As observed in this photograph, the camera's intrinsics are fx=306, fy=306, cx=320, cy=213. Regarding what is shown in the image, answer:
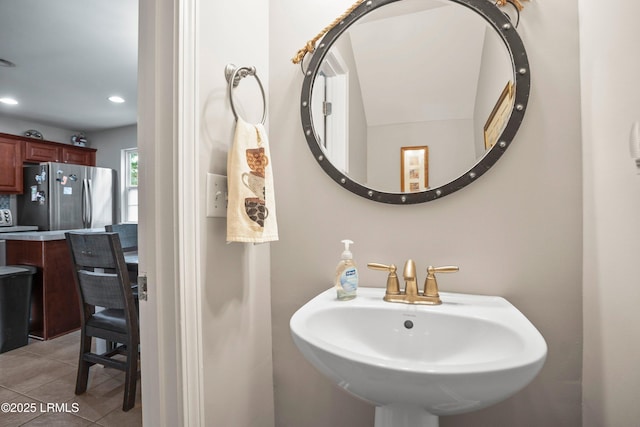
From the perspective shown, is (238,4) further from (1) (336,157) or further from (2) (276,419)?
(2) (276,419)

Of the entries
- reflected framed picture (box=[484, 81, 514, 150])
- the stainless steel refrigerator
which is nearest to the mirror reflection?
reflected framed picture (box=[484, 81, 514, 150])

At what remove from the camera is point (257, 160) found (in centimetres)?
98

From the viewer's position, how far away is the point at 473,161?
3.19 ft

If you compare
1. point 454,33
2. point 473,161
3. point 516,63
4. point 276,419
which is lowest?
point 276,419

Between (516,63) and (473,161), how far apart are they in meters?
0.31

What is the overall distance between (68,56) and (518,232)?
136 inches

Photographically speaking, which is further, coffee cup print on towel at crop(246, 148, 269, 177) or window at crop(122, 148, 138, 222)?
window at crop(122, 148, 138, 222)

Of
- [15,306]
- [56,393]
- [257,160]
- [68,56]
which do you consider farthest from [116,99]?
→ [257,160]

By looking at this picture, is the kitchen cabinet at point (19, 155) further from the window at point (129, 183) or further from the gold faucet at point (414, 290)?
the gold faucet at point (414, 290)

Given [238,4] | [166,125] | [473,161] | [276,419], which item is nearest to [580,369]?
[473,161]

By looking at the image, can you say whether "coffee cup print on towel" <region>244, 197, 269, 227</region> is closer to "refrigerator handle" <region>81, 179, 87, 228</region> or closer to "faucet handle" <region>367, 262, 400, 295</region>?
"faucet handle" <region>367, 262, 400, 295</region>

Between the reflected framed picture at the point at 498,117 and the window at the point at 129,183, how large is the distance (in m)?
4.98

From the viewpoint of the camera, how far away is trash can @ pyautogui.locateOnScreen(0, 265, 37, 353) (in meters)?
2.51

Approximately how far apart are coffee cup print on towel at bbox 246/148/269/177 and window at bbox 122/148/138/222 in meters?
4.50
